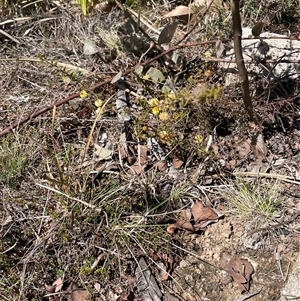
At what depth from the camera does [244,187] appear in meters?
2.10

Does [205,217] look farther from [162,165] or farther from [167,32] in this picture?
[167,32]

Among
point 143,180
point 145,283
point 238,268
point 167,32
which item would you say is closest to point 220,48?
point 167,32

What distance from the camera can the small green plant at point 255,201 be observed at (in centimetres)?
204

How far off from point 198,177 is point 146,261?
1.48 feet

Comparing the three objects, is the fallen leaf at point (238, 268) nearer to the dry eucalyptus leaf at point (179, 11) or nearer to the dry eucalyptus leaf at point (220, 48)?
the dry eucalyptus leaf at point (220, 48)

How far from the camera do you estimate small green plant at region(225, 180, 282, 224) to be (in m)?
2.04

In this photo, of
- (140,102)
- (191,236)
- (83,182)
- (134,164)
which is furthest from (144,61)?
(191,236)

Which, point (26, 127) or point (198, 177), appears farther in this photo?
point (26, 127)

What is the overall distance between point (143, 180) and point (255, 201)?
505 mm

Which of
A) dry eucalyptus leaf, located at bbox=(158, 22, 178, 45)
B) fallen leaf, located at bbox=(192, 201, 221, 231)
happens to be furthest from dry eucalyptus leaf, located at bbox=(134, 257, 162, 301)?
dry eucalyptus leaf, located at bbox=(158, 22, 178, 45)

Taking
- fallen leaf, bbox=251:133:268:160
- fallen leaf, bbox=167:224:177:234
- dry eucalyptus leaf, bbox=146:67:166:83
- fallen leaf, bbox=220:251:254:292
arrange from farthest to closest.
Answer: dry eucalyptus leaf, bbox=146:67:166:83, fallen leaf, bbox=251:133:268:160, fallen leaf, bbox=167:224:177:234, fallen leaf, bbox=220:251:254:292

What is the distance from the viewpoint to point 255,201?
6.71 ft

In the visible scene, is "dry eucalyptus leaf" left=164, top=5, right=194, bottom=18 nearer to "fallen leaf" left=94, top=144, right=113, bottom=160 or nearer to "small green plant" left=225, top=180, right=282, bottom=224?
"fallen leaf" left=94, top=144, right=113, bottom=160

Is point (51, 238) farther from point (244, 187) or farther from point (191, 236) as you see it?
point (244, 187)
